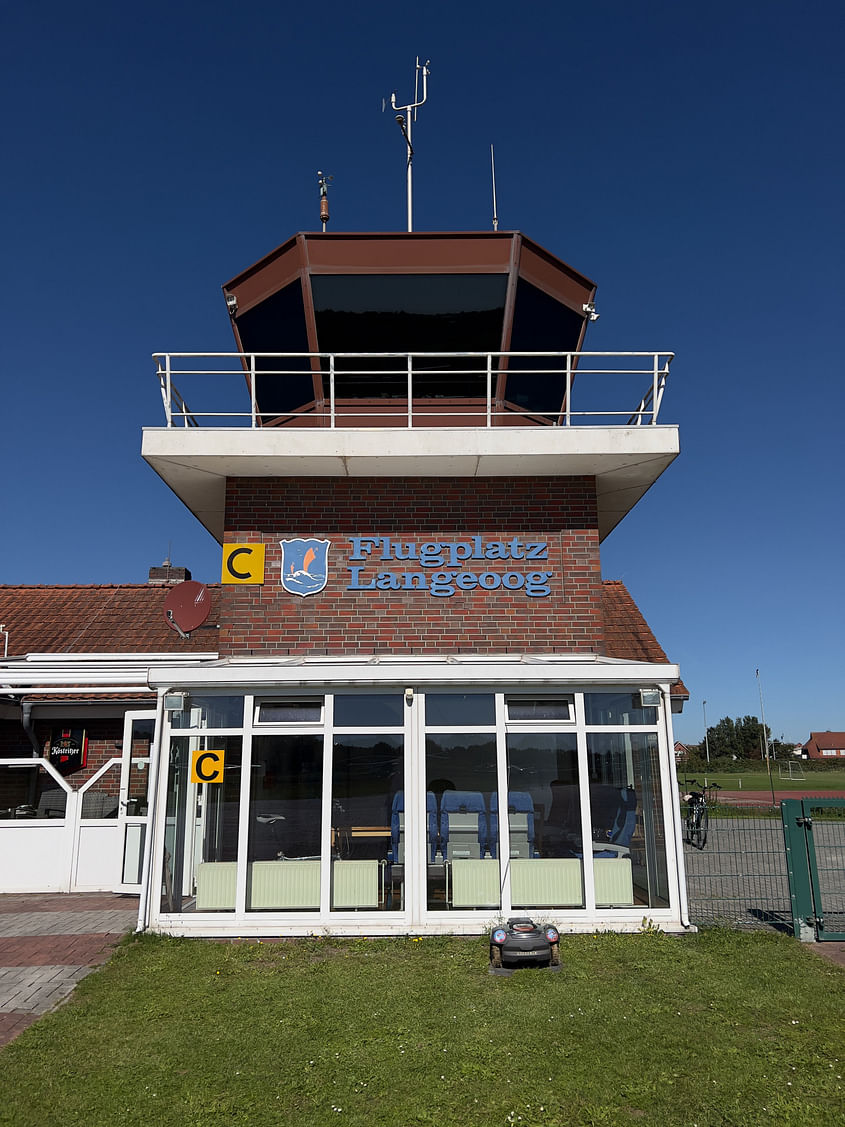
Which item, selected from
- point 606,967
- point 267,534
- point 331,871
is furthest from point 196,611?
point 606,967

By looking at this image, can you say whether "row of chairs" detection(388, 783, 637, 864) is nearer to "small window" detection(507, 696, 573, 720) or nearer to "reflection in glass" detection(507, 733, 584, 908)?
"reflection in glass" detection(507, 733, 584, 908)

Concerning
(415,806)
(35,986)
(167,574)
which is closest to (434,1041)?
(415,806)

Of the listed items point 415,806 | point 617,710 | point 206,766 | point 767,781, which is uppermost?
point 617,710

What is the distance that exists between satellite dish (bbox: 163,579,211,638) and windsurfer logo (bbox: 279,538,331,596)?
4.88 feet

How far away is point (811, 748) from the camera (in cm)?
10469

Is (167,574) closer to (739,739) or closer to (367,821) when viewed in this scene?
(367,821)

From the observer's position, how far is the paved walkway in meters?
6.84

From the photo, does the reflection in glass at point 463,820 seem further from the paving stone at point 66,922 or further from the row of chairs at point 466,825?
the paving stone at point 66,922

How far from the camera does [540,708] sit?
934cm

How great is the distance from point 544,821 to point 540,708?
4.07 ft

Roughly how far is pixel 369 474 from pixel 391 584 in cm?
155

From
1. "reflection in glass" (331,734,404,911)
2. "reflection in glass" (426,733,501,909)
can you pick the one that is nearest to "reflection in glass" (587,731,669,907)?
"reflection in glass" (426,733,501,909)

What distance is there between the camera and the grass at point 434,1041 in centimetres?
496

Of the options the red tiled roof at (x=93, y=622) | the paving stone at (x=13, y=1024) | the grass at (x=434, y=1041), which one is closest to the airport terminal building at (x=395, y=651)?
the grass at (x=434, y=1041)
